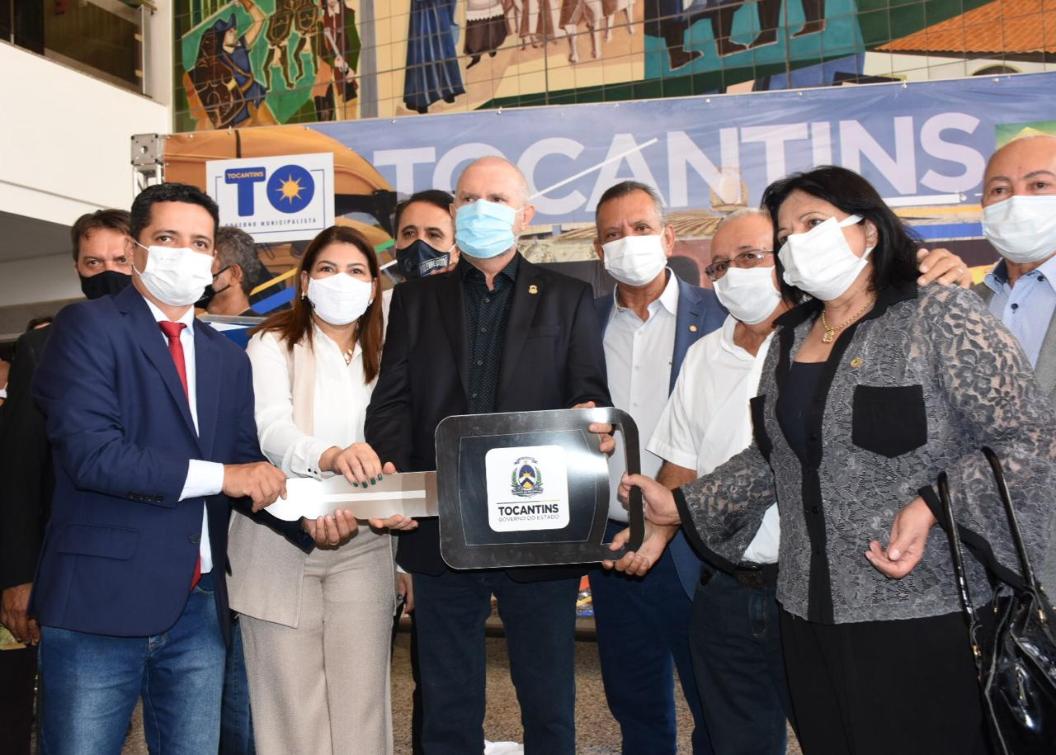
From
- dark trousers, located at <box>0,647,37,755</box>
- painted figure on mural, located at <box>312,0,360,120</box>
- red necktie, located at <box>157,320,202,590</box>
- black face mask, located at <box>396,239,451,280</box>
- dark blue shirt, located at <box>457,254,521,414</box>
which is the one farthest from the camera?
painted figure on mural, located at <box>312,0,360,120</box>

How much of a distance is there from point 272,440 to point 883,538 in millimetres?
1535

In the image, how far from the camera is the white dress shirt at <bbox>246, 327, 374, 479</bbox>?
2562 millimetres

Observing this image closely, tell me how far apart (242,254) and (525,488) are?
214 centimetres

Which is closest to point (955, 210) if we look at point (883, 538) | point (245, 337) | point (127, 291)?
point (883, 538)

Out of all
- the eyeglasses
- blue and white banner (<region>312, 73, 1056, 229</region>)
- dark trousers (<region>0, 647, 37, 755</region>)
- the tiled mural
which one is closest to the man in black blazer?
the eyeglasses

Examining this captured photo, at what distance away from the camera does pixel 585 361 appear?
2584mm

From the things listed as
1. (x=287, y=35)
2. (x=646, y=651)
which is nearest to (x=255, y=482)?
(x=646, y=651)

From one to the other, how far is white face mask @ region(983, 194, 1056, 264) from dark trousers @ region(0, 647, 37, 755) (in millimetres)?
3032

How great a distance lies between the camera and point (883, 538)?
177 cm

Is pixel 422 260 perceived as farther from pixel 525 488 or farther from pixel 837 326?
pixel 837 326

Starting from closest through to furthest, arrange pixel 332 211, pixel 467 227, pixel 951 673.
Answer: pixel 951 673 → pixel 467 227 → pixel 332 211

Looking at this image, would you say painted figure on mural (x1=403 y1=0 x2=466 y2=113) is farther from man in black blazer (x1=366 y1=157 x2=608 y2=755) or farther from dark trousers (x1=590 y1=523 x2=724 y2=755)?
dark trousers (x1=590 y1=523 x2=724 y2=755)

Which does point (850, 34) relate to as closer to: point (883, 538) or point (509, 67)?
point (509, 67)

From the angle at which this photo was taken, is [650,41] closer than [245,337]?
No
